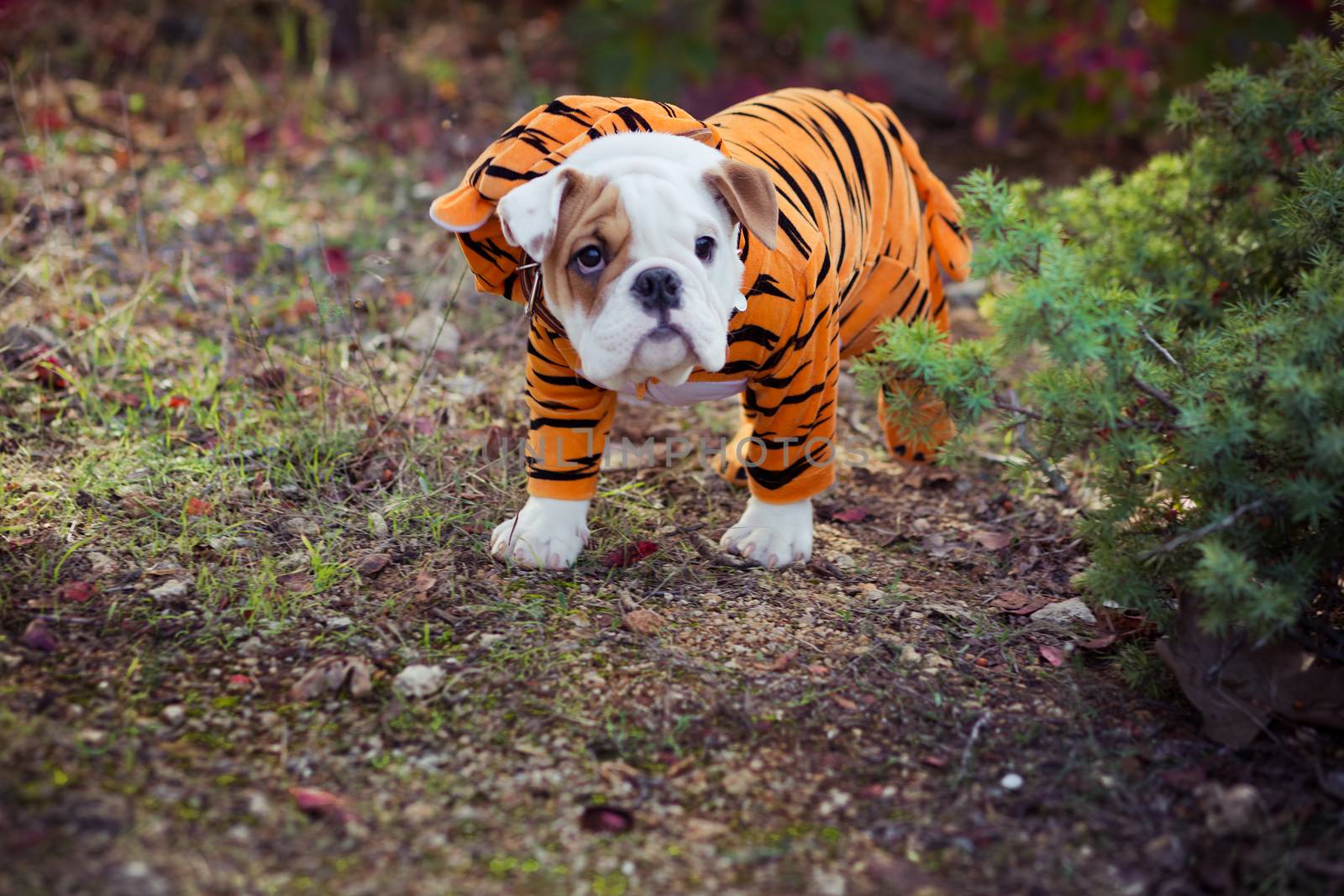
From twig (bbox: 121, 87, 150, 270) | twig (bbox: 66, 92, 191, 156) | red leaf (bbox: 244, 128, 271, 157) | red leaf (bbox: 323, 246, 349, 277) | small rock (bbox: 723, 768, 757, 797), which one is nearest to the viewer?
small rock (bbox: 723, 768, 757, 797)

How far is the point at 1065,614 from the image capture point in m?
2.54

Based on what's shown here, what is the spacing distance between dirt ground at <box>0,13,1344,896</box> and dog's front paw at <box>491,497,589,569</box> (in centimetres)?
5

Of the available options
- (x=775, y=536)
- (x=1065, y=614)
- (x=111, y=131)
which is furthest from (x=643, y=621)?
(x=111, y=131)

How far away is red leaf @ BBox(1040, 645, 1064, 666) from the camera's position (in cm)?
237

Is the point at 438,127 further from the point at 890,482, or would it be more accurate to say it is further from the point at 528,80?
the point at 890,482

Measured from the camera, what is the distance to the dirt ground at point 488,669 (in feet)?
5.99

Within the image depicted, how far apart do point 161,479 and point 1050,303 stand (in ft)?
6.55

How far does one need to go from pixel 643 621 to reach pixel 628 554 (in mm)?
307

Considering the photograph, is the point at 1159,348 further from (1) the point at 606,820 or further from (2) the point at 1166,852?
(1) the point at 606,820

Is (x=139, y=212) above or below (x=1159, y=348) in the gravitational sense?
below

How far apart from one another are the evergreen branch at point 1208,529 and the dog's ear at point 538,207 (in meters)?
1.20

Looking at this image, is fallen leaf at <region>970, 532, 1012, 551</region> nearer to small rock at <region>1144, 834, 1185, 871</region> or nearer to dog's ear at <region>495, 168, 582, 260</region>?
small rock at <region>1144, 834, 1185, 871</region>

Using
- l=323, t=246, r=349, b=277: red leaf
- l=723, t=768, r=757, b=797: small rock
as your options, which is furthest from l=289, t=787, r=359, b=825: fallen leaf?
l=323, t=246, r=349, b=277: red leaf

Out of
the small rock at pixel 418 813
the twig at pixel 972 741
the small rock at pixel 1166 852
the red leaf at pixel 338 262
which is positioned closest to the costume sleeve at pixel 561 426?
the small rock at pixel 418 813
